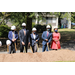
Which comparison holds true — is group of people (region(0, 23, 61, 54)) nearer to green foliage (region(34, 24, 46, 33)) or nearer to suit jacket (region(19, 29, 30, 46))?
suit jacket (region(19, 29, 30, 46))

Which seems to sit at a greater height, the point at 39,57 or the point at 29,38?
the point at 29,38

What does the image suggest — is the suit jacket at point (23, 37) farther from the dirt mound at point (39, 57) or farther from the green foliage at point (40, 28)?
the green foliage at point (40, 28)

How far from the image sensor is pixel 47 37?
23.7 feet

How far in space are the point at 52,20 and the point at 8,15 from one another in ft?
95.7

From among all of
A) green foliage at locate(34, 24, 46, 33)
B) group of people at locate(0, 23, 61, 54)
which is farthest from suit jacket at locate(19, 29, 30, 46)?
green foliage at locate(34, 24, 46, 33)

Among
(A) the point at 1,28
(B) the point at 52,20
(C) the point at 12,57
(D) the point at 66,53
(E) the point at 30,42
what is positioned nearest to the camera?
(C) the point at 12,57

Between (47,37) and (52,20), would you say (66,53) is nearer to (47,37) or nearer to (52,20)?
(47,37)

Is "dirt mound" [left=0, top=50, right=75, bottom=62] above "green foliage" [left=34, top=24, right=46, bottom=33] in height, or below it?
below

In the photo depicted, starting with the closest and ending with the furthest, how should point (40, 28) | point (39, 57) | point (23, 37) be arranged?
point (39, 57)
point (23, 37)
point (40, 28)

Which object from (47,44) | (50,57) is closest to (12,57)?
(50,57)

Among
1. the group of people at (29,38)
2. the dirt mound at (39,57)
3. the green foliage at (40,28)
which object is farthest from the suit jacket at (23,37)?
the green foliage at (40,28)

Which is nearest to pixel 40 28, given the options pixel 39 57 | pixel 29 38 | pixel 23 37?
pixel 29 38

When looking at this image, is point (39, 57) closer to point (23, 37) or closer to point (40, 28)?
point (23, 37)

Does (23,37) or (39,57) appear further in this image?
(23,37)
